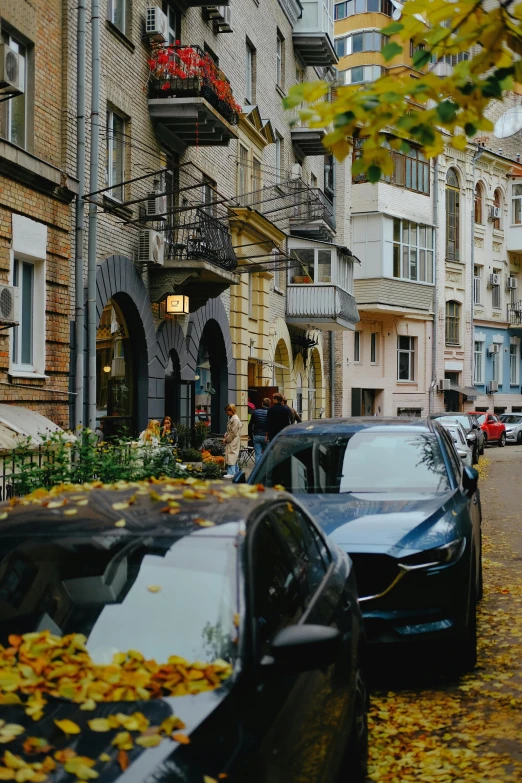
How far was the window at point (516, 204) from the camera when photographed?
5681 centimetres

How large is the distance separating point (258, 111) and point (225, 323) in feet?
22.3

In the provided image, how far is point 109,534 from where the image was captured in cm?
417

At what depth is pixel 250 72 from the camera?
97.5ft

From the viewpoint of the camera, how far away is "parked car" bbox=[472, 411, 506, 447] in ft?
146

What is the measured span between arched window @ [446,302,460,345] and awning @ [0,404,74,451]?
38.7 meters

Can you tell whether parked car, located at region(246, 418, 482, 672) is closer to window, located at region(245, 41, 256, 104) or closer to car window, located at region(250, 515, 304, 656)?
car window, located at region(250, 515, 304, 656)

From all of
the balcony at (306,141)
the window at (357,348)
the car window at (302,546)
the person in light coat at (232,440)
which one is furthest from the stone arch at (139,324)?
the window at (357,348)

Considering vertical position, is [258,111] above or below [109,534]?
above

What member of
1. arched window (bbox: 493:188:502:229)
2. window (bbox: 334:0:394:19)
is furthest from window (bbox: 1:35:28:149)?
arched window (bbox: 493:188:502:229)

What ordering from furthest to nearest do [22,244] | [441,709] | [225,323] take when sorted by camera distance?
[225,323], [22,244], [441,709]

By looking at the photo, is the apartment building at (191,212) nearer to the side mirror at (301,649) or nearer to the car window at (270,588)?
the car window at (270,588)

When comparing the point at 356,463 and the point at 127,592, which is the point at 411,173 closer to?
the point at 356,463

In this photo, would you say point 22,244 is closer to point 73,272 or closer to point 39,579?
point 73,272

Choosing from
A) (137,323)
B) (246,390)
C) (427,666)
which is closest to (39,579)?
(427,666)
